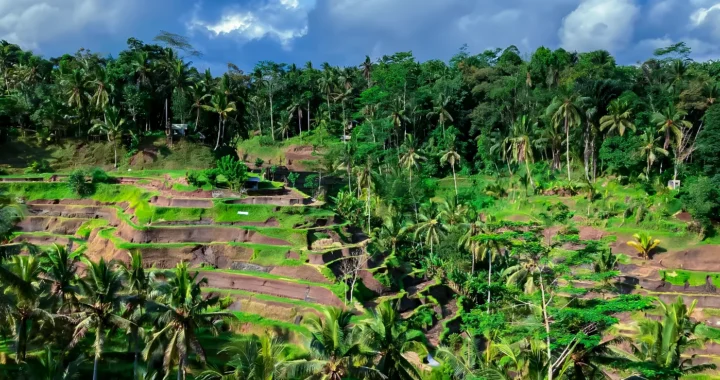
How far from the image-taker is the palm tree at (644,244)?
155ft

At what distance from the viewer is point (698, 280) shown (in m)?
43.5

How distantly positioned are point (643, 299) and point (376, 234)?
37.8 m

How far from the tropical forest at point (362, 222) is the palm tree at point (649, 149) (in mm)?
259

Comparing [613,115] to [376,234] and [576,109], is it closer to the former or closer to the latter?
[576,109]

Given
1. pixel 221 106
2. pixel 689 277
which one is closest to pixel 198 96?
pixel 221 106

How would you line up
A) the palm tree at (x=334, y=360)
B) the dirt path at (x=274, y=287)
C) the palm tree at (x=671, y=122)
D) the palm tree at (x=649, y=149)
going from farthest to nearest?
the palm tree at (x=649, y=149) < the palm tree at (x=671, y=122) < the dirt path at (x=274, y=287) < the palm tree at (x=334, y=360)

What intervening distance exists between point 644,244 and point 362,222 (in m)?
26.7

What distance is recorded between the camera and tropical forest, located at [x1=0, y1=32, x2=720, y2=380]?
2202 cm

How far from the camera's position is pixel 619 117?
194ft

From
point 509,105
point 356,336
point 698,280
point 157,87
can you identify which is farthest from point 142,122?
point 698,280

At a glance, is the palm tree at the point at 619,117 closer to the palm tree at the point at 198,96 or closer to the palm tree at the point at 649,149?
the palm tree at the point at 649,149

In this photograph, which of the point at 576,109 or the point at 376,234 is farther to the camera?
the point at 576,109

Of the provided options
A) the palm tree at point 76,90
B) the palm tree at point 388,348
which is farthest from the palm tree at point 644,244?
the palm tree at point 76,90

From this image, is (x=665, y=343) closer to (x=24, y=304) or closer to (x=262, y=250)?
(x=262, y=250)
